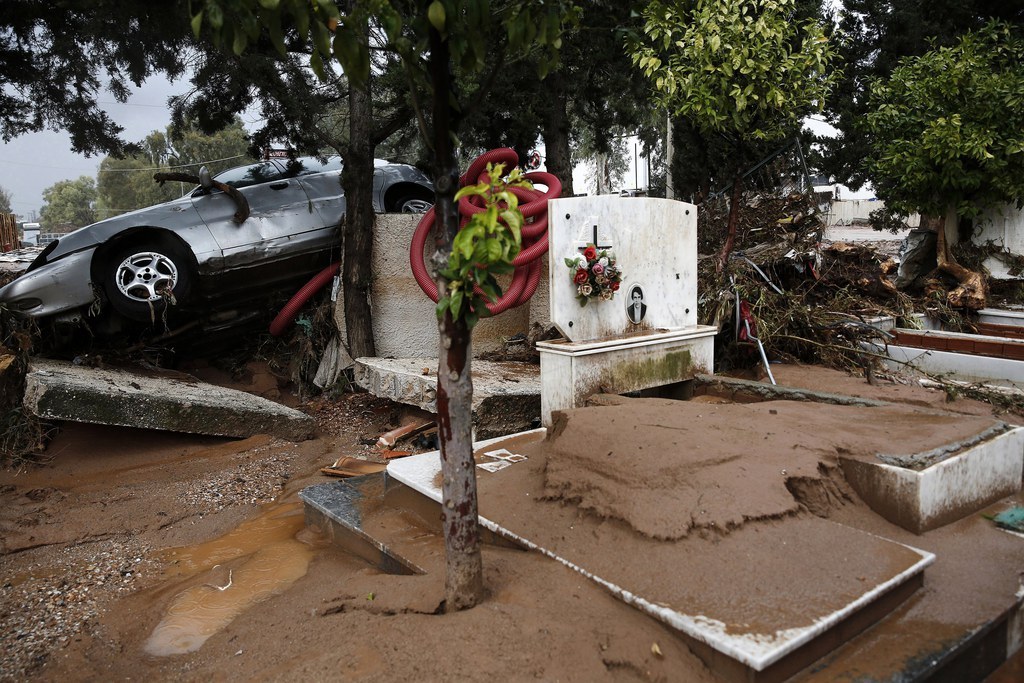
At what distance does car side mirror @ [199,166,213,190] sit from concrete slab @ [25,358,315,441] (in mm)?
2323

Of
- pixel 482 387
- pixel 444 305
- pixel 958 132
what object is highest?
pixel 958 132

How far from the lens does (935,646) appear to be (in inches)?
98.6

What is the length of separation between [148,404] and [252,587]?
2853mm

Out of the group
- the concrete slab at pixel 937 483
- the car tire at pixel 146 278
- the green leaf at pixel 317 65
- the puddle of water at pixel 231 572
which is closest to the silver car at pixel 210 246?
the car tire at pixel 146 278

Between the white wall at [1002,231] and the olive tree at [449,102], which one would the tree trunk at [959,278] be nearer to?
the white wall at [1002,231]

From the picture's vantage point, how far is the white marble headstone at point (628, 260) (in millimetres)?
5293

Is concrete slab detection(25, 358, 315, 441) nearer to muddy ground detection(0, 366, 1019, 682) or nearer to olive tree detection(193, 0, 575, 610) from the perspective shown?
muddy ground detection(0, 366, 1019, 682)

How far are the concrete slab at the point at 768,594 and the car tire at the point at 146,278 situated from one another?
533 centimetres

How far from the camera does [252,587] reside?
376 cm

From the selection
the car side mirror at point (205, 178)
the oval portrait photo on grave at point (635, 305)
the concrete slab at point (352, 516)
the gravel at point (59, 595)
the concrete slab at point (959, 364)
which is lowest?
the gravel at point (59, 595)

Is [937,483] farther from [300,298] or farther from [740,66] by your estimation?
[300,298]

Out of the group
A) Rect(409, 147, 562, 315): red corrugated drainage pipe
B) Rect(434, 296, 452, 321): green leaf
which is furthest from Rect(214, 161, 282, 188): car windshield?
Rect(434, 296, 452, 321): green leaf

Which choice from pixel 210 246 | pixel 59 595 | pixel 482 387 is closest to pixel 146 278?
pixel 210 246

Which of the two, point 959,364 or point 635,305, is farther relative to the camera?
point 959,364
